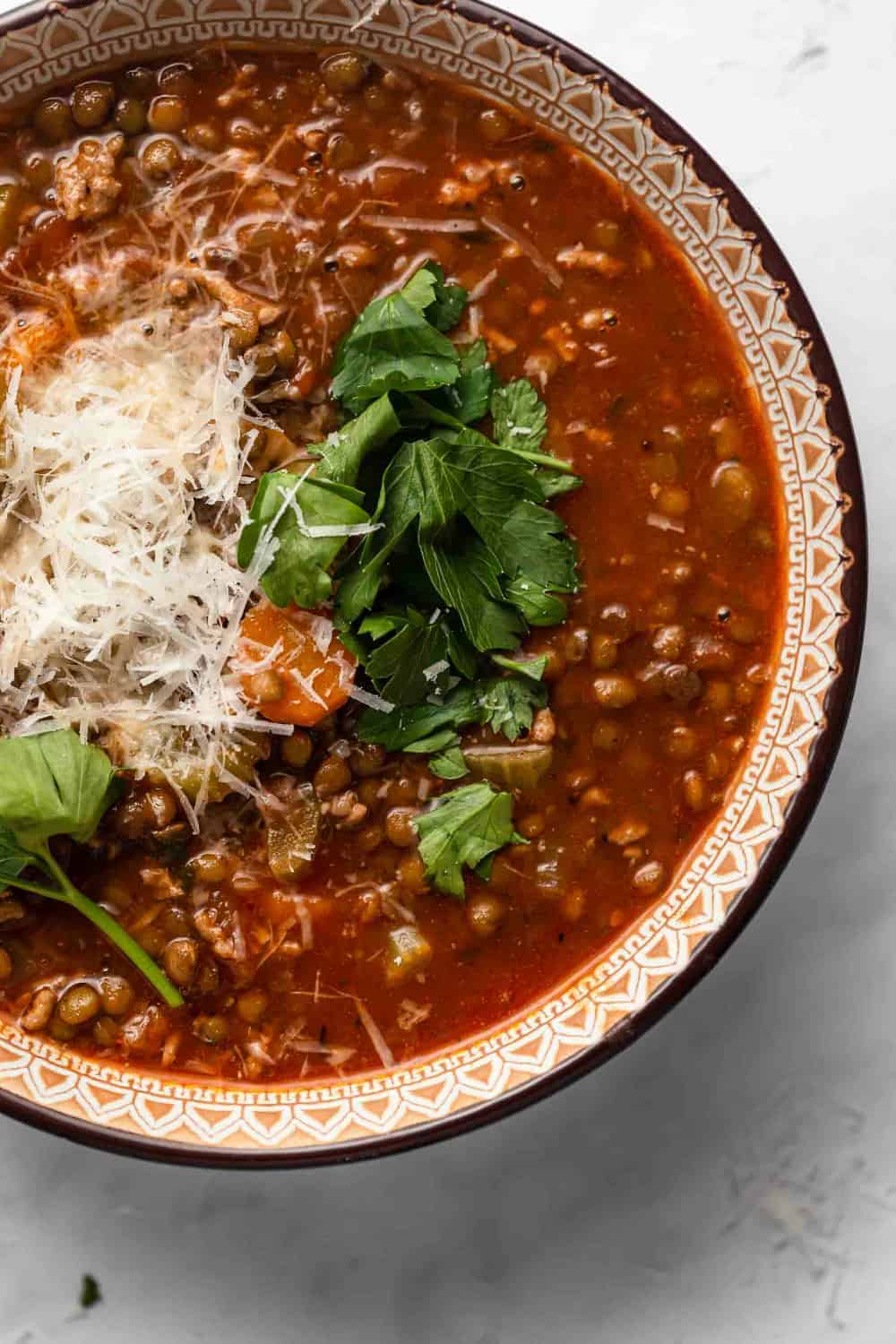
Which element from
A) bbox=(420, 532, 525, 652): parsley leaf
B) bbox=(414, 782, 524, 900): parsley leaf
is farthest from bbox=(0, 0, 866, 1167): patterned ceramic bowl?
bbox=(420, 532, 525, 652): parsley leaf

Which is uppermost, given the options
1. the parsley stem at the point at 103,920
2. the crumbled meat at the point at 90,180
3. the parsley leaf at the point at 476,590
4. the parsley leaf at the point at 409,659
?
the crumbled meat at the point at 90,180

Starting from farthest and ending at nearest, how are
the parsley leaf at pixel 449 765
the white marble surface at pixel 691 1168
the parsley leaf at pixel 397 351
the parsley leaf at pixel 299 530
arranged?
the white marble surface at pixel 691 1168, the parsley leaf at pixel 449 765, the parsley leaf at pixel 397 351, the parsley leaf at pixel 299 530

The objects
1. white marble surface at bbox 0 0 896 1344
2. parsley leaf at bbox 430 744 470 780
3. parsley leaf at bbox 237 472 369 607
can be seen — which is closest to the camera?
parsley leaf at bbox 237 472 369 607

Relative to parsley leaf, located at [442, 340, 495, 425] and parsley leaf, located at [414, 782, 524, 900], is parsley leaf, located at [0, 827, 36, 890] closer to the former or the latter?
parsley leaf, located at [414, 782, 524, 900]

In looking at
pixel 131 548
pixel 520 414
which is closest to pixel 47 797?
pixel 131 548

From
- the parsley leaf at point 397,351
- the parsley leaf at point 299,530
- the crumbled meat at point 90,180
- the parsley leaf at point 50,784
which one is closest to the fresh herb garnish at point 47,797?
the parsley leaf at point 50,784

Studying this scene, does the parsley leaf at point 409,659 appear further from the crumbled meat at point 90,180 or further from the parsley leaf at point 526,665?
the crumbled meat at point 90,180

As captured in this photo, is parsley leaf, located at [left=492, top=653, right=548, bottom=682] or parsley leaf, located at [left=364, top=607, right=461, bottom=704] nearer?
parsley leaf, located at [left=364, top=607, right=461, bottom=704]
